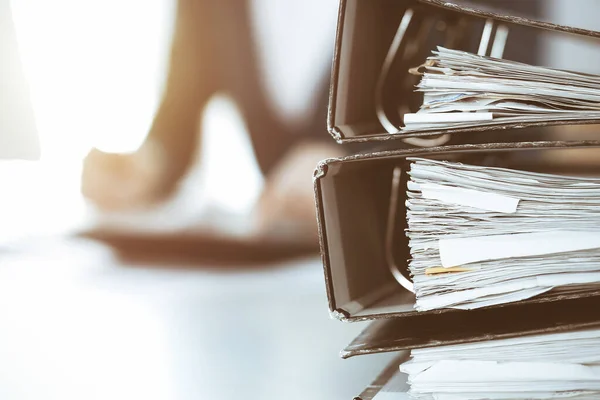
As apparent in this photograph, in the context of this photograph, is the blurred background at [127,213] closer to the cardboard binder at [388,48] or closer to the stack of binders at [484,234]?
the cardboard binder at [388,48]

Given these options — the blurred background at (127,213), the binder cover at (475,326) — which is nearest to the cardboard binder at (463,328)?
the binder cover at (475,326)

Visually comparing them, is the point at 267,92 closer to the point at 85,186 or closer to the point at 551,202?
the point at 85,186

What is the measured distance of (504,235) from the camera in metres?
0.90

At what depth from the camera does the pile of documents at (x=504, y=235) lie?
2.87 feet

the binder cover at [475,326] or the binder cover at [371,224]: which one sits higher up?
the binder cover at [371,224]

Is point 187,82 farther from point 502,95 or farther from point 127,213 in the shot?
point 502,95

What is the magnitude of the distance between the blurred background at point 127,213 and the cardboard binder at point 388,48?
17 cm

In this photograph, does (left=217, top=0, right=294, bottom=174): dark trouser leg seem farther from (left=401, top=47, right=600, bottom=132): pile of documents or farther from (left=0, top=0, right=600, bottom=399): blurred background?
(left=401, top=47, right=600, bottom=132): pile of documents

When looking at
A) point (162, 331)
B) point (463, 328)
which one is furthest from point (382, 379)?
point (162, 331)

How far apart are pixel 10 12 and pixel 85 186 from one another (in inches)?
16.5

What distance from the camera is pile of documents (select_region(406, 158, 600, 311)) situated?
0.87 meters

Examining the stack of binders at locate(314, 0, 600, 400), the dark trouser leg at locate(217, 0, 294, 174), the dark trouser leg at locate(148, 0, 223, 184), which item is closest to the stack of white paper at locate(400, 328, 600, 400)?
the stack of binders at locate(314, 0, 600, 400)

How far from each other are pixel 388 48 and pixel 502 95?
32 centimetres

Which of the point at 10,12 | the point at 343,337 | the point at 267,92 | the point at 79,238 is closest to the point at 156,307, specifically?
the point at 79,238
